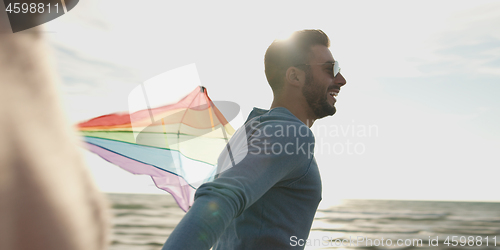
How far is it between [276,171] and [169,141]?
681 millimetres

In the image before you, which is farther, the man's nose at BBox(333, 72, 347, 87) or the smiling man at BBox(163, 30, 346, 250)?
the man's nose at BBox(333, 72, 347, 87)

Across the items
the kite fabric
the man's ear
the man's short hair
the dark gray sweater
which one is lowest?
the dark gray sweater

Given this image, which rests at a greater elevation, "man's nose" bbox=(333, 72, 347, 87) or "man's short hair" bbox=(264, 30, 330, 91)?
"man's short hair" bbox=(264, 30, 330, 91)

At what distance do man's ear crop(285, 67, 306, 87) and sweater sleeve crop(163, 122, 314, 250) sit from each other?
0.79 meters

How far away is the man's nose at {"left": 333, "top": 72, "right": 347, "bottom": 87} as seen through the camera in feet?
6.74

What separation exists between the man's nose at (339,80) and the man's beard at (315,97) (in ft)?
0.53

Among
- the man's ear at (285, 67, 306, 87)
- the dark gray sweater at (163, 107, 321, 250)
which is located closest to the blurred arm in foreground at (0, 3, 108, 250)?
the dark gray sweater at (163, 107, 321, 250)

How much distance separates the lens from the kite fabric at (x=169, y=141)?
143cm

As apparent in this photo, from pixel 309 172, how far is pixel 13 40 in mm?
1194

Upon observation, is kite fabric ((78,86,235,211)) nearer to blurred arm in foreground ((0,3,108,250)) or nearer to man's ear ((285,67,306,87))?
blurred arm in foreground ((0,3,108,250))

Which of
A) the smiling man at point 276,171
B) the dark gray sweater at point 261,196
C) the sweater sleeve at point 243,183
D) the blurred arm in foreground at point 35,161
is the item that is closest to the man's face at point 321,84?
the smiling man at point 276,171

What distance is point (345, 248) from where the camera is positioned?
11.3 meters

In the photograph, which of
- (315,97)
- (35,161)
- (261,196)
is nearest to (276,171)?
(261,196)

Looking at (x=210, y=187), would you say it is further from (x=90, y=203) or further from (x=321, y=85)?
(x=321, y=85)
